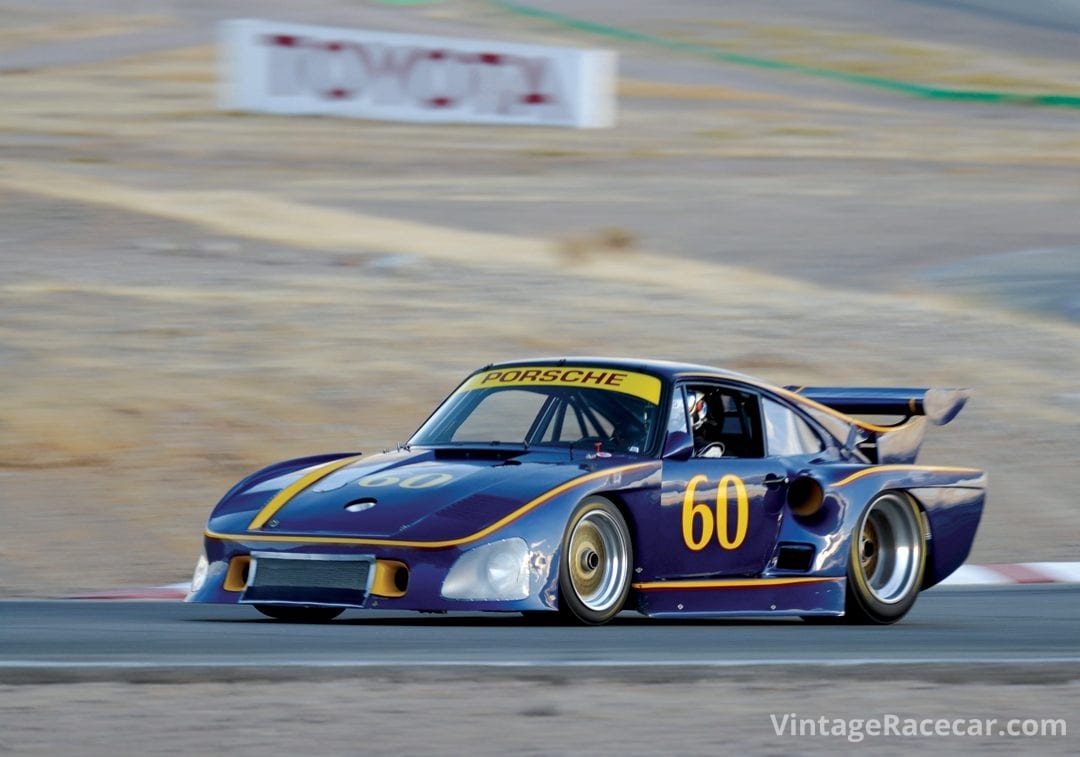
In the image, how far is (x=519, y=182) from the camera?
30.9 m

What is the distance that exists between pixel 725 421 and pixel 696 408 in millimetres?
235

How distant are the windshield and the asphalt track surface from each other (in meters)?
0.75

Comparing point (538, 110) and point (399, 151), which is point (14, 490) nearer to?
point (399, 151)

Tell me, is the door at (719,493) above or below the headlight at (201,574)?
above

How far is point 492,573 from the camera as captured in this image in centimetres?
736

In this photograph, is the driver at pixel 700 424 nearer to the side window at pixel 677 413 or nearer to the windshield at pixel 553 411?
the side window at pixel 677 413

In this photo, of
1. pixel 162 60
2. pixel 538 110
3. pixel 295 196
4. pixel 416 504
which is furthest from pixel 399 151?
pixel 416 504

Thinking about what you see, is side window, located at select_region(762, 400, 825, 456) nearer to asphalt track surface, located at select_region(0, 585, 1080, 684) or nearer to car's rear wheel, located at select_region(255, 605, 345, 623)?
asphalt track surface, located at select_region(0, 585, 1080, 684)

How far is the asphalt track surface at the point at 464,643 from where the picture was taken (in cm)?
637

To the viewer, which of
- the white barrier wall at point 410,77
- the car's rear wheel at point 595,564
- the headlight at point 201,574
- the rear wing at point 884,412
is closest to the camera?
the car's rear wheel at point 595,564

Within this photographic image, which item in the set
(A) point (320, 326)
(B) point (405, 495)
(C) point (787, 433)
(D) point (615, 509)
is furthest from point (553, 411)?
(A) point (320, 326)

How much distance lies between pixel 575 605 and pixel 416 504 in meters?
0.71

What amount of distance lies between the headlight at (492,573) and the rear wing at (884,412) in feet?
7.28

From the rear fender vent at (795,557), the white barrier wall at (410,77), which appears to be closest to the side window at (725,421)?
the rear fender vent at (795,557)
